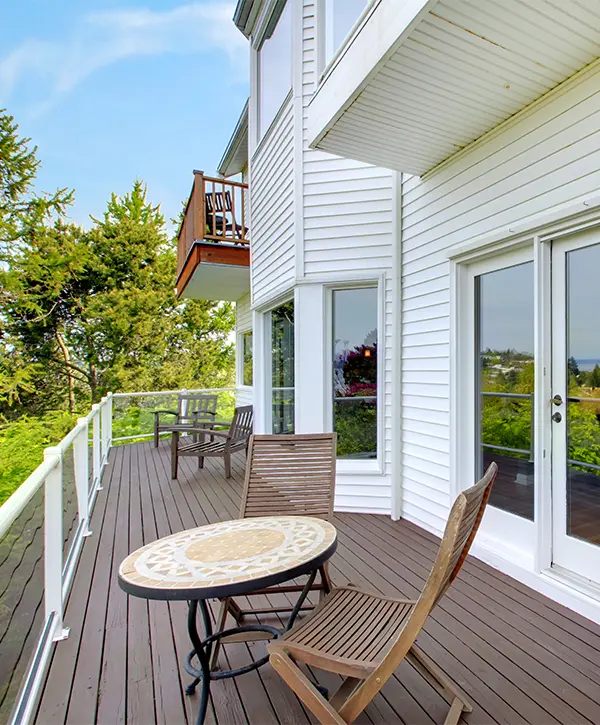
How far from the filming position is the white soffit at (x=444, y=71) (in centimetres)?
210

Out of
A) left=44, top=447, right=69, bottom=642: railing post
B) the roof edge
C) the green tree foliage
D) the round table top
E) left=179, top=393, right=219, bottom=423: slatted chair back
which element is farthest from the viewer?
the green tree foliage

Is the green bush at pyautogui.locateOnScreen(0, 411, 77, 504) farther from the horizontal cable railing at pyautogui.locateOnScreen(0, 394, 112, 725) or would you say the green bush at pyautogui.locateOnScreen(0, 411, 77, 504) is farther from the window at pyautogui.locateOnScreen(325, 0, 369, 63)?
the window at pyautogui.locateOnScreen(325, 0, 369, 63)

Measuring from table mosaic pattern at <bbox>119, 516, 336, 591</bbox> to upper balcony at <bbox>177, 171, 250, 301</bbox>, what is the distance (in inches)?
214

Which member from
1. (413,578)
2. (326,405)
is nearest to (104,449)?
(326,405)

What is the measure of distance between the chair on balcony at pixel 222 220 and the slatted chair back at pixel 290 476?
200 inches

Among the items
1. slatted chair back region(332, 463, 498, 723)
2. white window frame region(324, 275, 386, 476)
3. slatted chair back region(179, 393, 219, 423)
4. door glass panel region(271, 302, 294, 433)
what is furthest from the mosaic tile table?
slatted chair back region(179, 393, 219, 423)

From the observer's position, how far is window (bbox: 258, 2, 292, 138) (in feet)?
16.6

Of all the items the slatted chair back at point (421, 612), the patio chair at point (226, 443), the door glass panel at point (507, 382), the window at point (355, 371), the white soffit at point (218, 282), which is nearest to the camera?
the slatted chair back at point (421, 612)

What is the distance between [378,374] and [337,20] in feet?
11.0

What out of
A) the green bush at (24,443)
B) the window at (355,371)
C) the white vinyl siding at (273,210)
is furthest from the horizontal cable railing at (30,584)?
the green bush at (24,443)

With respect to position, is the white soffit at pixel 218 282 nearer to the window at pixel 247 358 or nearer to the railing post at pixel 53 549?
the window at pixel 247 358

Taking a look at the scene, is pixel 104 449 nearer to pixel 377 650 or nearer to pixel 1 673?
pixel 1 673

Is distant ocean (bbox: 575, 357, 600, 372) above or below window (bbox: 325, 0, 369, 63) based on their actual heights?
below

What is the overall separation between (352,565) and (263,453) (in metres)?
1.10
